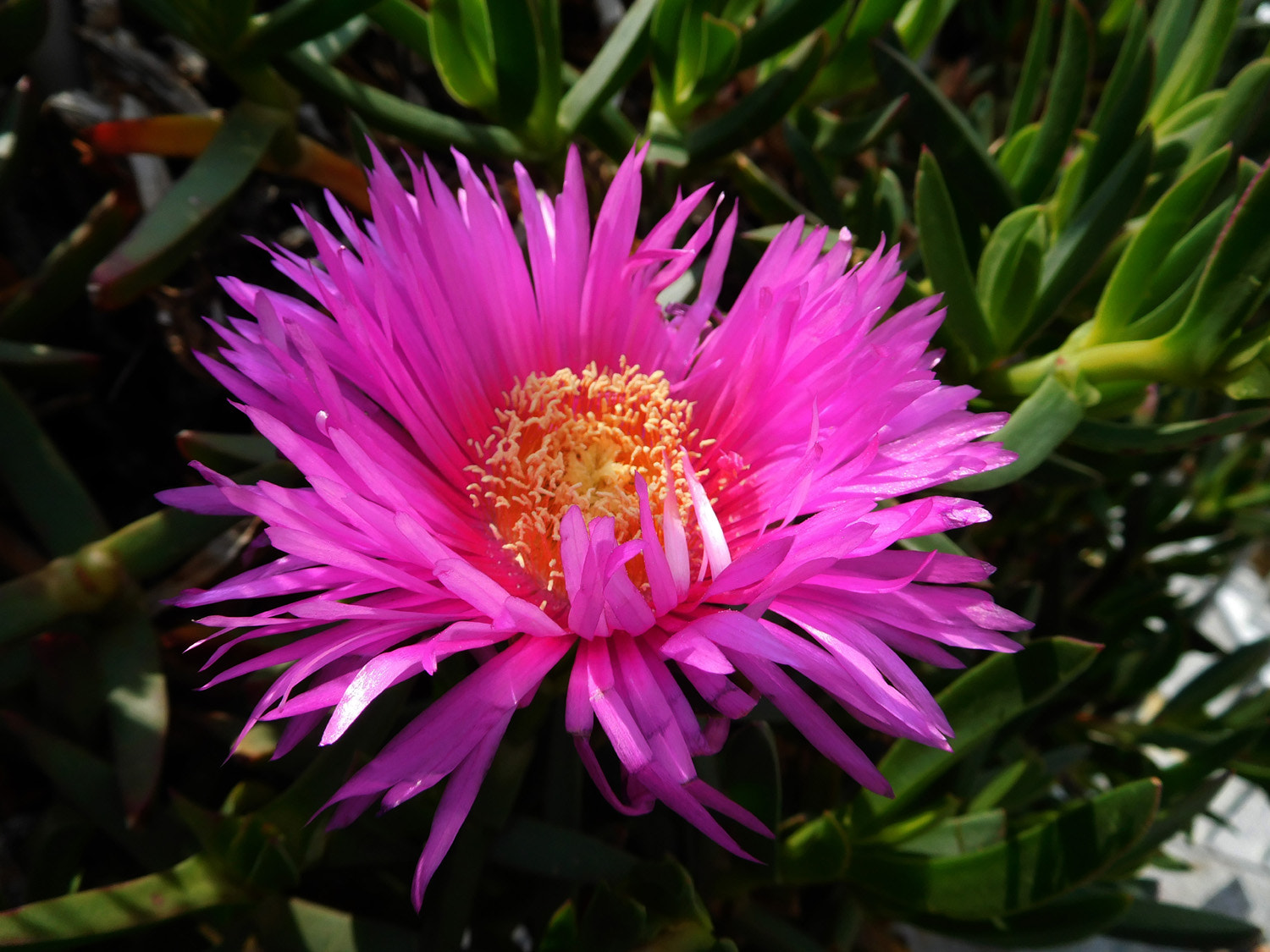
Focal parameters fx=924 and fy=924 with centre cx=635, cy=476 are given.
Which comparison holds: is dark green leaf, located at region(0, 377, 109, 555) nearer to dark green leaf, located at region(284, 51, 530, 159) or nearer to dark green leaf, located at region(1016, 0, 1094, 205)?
dark green leaf, located at region(284, 51, 530, 159)

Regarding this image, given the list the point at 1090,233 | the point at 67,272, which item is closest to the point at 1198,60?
the point at 1090,233

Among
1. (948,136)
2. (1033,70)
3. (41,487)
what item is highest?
(1033,70)

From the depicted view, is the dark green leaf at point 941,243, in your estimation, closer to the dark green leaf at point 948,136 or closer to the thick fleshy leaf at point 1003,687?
the dark green leaf at point 948,136

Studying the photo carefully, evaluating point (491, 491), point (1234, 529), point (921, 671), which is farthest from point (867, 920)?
point (1234, 529)

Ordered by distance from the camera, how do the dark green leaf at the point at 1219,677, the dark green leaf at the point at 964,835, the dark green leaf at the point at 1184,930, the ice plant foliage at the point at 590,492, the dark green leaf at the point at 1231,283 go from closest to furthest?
the ice plant foliage at the point at 590,492
the dark green leaf at the point at 1231,283
the dark green leaf at the point at 964,835
the dark green leaf at the point at 1184,930
the dark green leaf at the point at 1219,677

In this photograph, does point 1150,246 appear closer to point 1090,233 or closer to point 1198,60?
point 1090,233

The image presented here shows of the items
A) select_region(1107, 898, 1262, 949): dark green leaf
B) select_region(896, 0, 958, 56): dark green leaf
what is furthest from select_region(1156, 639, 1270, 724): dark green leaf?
select_region(896, 0, 958, 56): dark green leaf

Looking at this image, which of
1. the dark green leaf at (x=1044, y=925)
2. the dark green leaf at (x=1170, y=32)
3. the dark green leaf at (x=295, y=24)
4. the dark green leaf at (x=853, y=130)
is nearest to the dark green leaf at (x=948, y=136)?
the dark green leaf at (x=853, y=130)
